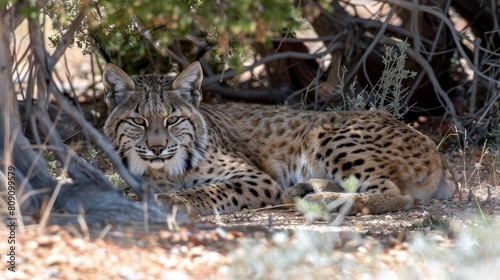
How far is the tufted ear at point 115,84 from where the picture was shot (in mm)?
6258

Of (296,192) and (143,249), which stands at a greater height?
(143,249)

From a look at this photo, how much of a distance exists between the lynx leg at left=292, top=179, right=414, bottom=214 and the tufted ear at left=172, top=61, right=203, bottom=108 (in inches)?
47.8

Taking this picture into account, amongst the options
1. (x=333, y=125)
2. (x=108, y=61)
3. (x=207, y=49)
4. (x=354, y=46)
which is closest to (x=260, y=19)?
(x=207, y=49)

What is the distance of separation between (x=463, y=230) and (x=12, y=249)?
82.3 inches

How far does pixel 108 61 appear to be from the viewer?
6133 mm

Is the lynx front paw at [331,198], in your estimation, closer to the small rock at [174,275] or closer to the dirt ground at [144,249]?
the dirt ground at [144,249]

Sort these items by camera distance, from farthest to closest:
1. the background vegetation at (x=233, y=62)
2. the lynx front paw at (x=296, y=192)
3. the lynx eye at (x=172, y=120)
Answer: the lynx eye at (x=172, y=120)
the lynx front paw at (x=296, y=192)
the background vegetation at (x=233, y=62)

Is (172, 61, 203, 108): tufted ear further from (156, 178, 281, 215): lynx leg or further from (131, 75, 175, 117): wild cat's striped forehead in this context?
(156, 178, 281, 215): lynx leg

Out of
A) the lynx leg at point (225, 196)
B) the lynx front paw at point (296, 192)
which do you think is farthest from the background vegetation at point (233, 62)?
the lynx front paw at point (296, 192)

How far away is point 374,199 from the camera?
19.2 feet

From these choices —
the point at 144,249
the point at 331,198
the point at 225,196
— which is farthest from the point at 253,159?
the point at 144,249

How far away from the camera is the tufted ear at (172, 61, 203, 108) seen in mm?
6336

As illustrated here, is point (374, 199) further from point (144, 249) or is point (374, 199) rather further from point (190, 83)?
point (144, 249)

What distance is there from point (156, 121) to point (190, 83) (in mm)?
440
